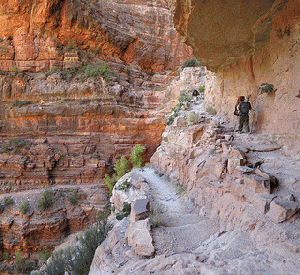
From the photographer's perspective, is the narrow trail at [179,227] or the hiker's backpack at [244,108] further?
the hiker's backpack at [244,108]

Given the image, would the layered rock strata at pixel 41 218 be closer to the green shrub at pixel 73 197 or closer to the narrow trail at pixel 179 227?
the green shrub at pixel 73 197

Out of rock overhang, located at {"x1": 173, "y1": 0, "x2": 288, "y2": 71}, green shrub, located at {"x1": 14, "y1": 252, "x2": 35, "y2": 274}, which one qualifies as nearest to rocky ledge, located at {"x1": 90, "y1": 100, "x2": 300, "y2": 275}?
rock overhang, located at {"x1": 173, "y1": 0, "x2": 288, "y2": 71}

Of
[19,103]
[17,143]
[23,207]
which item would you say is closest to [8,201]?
[23,207]

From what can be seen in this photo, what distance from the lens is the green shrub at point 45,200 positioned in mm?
12602

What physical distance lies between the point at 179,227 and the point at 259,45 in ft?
19.8

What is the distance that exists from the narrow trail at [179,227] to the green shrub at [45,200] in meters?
9.61

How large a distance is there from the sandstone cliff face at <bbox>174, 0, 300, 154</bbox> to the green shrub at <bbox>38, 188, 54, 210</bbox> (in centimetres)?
1254

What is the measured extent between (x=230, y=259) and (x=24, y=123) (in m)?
18.1

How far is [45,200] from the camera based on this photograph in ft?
41.7

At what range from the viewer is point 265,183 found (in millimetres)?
3365

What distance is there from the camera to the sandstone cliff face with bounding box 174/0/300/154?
4.48m

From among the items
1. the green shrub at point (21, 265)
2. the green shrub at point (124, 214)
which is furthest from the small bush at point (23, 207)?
the green shrub at point (124, 214)

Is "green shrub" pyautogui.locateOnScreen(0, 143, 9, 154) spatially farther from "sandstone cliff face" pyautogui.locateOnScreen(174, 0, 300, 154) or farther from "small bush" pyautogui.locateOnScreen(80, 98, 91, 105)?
"sandstone cliff face" pyautogui.locateOnScreen(174, 0, 300, 154)

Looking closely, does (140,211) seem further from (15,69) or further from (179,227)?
(15,69)
